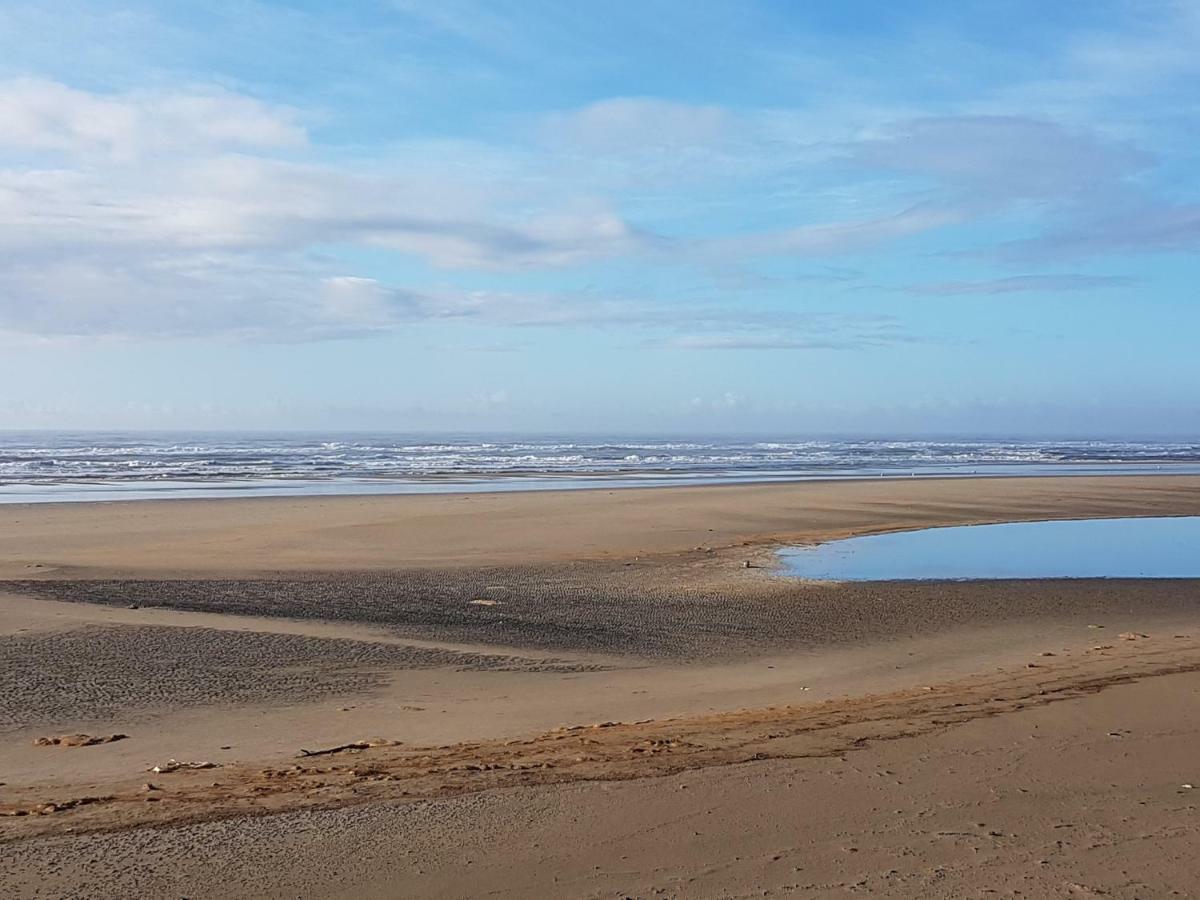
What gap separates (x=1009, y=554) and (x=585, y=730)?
15631 mm

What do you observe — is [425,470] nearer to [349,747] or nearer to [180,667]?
[180,667]

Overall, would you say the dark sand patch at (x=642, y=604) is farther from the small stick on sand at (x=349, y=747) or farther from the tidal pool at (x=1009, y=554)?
the small stick on sand at (x=349, y=747)

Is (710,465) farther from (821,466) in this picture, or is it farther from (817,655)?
(817,655)

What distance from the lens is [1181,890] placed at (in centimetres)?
467

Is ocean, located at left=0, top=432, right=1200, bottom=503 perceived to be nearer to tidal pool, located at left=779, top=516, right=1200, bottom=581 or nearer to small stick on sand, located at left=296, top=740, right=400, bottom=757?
tidal pool, located at left=779, top=516, right=1200, bottom=581

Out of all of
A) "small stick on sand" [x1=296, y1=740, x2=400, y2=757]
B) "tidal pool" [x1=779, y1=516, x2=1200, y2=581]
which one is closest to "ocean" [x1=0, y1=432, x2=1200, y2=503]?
"tidal pool" [x1=779, y1=516, x2=1200, y2=581]

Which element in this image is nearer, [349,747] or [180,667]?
[349,747]

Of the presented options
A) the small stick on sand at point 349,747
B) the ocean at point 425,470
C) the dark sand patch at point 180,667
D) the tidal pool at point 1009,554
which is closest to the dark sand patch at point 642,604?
the dark sand patch at point 180,667

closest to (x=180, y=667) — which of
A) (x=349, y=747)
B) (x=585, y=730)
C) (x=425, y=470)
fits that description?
(x=349, y=747)

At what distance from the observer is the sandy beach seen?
510cm

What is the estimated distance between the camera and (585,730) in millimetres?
8055

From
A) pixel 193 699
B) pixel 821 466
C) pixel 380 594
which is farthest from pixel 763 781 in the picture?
pixel 821 466

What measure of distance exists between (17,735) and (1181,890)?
7844 mm

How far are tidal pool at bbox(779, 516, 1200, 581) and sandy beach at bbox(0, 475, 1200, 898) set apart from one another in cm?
136
